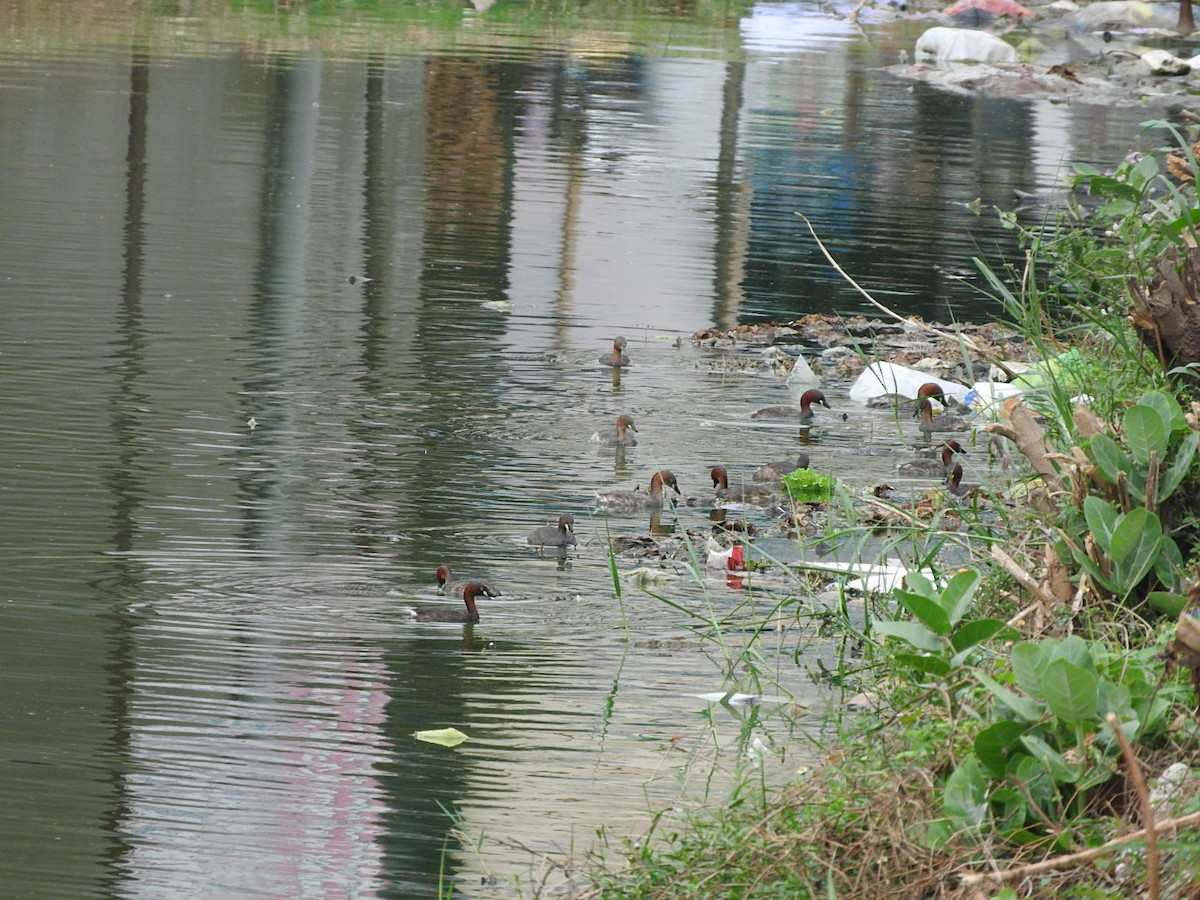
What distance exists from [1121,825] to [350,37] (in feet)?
89.8

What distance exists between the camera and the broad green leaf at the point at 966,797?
463cm

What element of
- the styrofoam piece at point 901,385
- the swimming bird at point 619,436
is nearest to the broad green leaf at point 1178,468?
the swimming bird at point 619,436

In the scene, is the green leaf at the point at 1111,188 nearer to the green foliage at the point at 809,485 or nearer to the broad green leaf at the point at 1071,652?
the green foliage at the point at 809,485

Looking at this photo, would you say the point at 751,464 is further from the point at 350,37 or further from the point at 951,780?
the point at 350,37

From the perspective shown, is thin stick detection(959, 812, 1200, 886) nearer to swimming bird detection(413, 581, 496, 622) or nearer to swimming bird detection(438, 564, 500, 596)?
swimming bird detection(413, 581, 496, 622)

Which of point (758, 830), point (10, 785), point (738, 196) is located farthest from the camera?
point (738, 196)

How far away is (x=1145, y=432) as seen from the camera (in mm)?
5773

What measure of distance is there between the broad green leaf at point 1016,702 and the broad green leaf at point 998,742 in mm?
41

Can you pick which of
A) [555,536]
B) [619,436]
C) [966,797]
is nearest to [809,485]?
[619,436]

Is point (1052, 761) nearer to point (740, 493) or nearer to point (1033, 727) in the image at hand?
point (1033, 727)

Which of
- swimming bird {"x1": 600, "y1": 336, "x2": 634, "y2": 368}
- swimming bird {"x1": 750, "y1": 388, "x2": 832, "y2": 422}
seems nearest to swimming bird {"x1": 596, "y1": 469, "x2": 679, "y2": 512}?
swimming bird {"x1": 750, "y1": 388, "x2": 832, "y2": 422}

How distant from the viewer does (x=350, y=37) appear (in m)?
30.3

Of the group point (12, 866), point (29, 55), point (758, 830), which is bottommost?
point (12, 866)

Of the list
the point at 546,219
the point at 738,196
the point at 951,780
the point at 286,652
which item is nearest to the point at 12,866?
the point at 286,652
